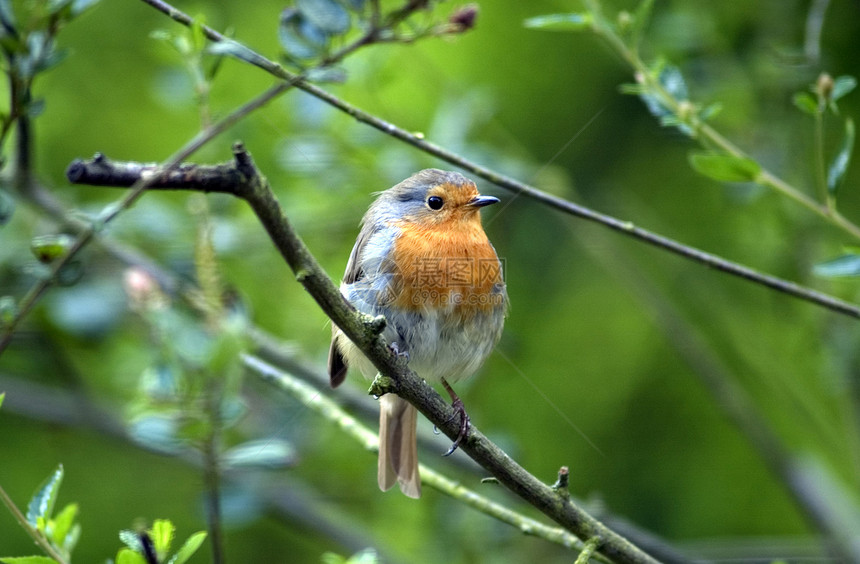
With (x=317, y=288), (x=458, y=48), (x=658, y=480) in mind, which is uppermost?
(x=317, y=288)

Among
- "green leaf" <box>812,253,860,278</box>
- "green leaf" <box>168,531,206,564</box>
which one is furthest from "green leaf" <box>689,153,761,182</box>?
"green leaf" <box>168,531,206,564</box>

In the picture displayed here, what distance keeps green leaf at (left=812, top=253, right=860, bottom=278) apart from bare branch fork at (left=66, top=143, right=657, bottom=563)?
104 cm

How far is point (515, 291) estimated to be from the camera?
487 cm

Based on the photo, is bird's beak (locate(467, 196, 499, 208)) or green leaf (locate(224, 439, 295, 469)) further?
bird's beak (locate(467, 196, 499, 208))

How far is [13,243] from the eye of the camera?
429 centimetres

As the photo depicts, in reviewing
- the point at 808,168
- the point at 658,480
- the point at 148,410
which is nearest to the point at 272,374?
the point at 148,410

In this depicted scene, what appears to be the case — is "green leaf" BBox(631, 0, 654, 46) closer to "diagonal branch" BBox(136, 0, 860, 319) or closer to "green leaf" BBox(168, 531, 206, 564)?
"diagonal branch" BBox(136, 0, 860, 319)

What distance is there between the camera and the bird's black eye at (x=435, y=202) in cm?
301

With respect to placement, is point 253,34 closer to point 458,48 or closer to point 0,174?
point 458,48

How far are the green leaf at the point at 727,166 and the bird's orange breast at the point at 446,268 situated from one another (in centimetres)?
74

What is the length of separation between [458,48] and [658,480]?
2722 mm

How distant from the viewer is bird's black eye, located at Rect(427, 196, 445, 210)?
9.88 ft

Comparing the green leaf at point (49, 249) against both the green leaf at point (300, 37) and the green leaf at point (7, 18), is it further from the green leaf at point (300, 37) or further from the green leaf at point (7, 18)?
the green leaf at point (300, 37)

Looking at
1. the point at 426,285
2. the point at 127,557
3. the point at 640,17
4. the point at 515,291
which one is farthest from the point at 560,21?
the point at 515,291
